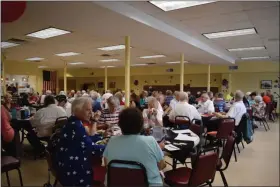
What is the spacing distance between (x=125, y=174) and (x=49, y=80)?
1782cm

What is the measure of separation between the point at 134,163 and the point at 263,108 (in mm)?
A: 8110

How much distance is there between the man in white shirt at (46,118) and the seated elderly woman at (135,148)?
8.34 feet

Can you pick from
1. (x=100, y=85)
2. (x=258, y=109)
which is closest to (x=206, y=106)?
(x=258, y=109)

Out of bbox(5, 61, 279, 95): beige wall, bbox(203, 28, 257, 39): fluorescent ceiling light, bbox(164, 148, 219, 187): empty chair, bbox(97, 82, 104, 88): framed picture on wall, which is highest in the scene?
bbox(203, 28, 257, 39): fluorescent ceiling light

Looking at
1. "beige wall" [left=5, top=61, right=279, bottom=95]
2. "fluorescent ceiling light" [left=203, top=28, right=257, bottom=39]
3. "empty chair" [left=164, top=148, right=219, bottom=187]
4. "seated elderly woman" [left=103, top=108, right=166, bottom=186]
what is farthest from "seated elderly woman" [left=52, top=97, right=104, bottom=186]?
"beige wall" [left=5, top=61, right=279, bottom=95]

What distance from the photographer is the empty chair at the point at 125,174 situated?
67.8 inches

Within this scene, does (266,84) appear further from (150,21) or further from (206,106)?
(150,21)

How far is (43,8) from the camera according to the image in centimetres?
353

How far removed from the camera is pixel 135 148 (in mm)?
1721

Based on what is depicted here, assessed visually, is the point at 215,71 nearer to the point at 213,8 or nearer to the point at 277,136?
the point at 277,136

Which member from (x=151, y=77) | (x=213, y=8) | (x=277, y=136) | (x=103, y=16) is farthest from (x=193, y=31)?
(x=151, y=77)

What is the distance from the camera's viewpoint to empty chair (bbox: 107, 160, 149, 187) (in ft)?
5.65

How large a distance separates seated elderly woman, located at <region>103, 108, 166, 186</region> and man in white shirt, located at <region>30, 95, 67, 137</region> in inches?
100

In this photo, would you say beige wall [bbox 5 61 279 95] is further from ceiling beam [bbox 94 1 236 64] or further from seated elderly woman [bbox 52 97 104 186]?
seated elderly woman [bbox 52 97 104 186]
